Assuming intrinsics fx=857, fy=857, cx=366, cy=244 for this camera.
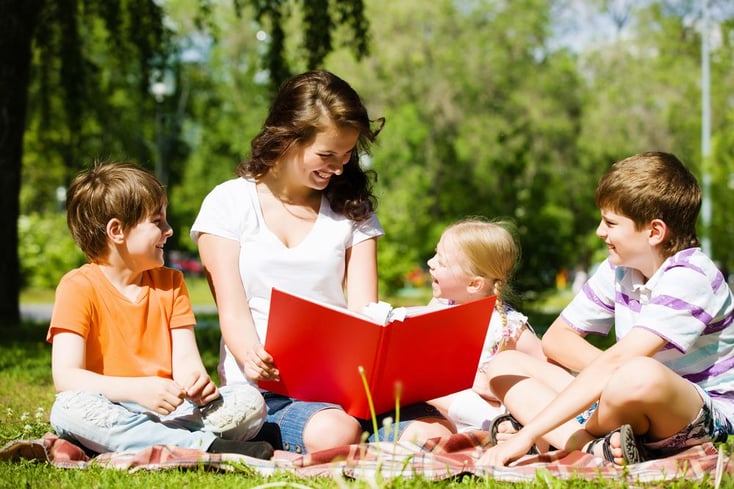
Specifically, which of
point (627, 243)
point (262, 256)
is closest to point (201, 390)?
point (262, 256)

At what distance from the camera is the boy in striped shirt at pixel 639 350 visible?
2.60 metres

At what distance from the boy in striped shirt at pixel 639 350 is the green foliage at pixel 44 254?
55.0ft

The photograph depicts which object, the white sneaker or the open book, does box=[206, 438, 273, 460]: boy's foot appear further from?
the open book

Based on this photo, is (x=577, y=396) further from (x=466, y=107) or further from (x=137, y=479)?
(x=466, y=107)

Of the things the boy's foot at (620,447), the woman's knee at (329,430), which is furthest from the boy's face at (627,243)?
the woman's knee at (329,430)

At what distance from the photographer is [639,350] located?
2717 mm

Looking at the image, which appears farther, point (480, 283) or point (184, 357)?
point (480, 283)

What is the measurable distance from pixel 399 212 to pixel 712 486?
779 inches

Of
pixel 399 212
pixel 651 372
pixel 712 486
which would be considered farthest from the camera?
pixel 399 212

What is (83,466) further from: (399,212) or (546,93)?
(546,93)

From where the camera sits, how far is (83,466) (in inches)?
107

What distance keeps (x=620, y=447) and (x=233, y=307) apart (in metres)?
1.38

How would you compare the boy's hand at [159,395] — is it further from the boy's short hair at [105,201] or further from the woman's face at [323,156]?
the woman's face at [323,156]

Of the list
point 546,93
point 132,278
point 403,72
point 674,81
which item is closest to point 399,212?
point 403,72
